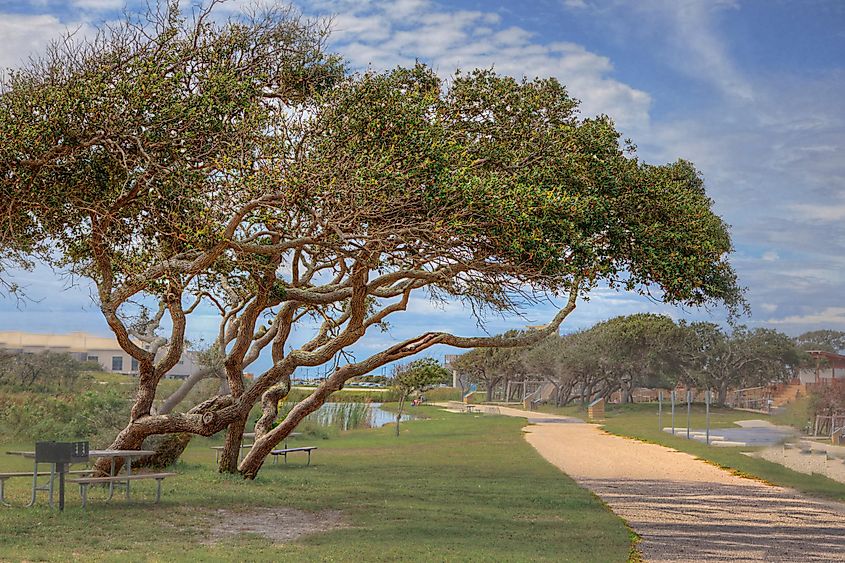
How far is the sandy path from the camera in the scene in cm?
1121

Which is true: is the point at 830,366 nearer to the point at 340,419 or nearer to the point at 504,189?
the point at 340,419

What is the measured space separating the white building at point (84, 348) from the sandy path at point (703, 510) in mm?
30242

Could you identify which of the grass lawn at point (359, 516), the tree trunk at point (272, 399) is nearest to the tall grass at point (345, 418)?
the grass lawn at point (359, 516)

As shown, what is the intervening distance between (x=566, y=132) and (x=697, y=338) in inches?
1799

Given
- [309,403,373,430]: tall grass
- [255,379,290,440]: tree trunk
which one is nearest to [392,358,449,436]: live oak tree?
[309,403,373,430]: tall grass

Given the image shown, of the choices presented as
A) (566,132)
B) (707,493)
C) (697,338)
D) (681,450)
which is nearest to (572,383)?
(697,338)

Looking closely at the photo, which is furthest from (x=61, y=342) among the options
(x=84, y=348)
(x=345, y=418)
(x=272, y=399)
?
(x=272, y=399)

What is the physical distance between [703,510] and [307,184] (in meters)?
8.58

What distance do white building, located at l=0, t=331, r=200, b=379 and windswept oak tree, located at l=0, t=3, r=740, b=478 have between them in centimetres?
3405

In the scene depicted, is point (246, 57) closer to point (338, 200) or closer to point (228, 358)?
point (338, 200)

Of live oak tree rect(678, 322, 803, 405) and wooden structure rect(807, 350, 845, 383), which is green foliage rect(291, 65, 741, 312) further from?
live oak tree rect(678, 322, 803, 405)

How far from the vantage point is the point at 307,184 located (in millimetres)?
11430

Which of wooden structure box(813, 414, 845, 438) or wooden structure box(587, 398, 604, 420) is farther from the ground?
wooden structure box(813, 414, 845, 438)

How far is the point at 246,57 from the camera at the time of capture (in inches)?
536
